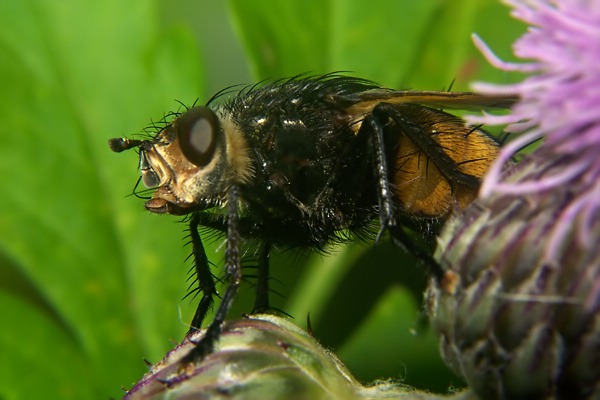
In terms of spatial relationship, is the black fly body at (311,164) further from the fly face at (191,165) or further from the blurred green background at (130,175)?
the blurred green background at (130,175)

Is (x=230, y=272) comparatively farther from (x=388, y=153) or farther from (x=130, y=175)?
(x=130, y=175)

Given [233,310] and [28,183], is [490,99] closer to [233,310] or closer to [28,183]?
[233,310]

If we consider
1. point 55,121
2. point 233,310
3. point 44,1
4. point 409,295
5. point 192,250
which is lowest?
point 409,295

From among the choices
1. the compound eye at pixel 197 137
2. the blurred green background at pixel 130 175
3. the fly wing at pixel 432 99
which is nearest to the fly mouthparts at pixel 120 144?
the compound eye at pixel 197 137

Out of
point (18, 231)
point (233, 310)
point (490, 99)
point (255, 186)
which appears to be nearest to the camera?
point (490, 99)

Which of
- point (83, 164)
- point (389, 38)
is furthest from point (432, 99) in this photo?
point (83, 164)

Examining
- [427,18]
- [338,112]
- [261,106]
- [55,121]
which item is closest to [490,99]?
[338,112]

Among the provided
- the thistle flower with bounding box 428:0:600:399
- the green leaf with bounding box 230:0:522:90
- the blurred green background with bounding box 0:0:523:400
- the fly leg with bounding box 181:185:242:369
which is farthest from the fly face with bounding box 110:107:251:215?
the green leaf with bounding box 230:0:522:90
